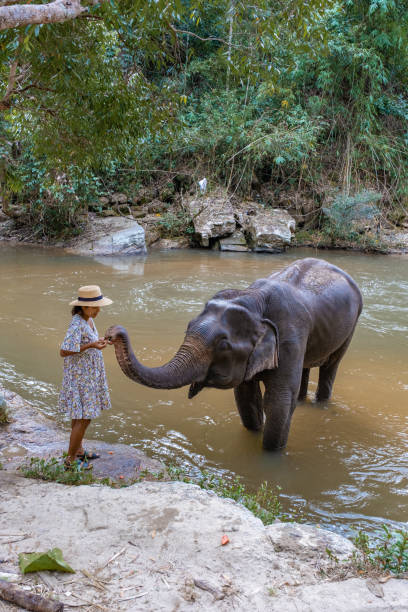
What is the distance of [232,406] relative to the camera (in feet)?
20.7

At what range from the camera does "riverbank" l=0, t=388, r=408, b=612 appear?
2.51 metres

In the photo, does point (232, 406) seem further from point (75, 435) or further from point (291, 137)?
point (291, 137)

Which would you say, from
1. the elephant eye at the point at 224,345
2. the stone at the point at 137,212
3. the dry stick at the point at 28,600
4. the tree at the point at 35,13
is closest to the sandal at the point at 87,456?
the elephant eye at the point at 224,345

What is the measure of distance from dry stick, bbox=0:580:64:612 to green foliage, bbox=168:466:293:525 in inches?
62.5

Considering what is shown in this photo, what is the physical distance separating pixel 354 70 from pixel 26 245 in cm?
1285

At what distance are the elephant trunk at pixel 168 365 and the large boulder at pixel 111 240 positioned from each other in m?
12.7

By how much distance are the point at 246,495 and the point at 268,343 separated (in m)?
1.28

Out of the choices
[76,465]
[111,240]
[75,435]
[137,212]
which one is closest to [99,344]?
[75,435]

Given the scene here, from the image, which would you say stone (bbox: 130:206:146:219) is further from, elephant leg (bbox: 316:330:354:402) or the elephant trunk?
the elephant trunk

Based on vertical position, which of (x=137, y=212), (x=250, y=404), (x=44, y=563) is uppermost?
(x=137, y=212)

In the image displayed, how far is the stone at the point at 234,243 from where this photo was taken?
702 inches

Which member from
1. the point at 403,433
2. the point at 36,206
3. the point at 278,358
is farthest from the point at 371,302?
the point at 36,206

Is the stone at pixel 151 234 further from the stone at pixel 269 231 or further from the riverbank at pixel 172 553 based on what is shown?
the riverbank at pixel 172 553

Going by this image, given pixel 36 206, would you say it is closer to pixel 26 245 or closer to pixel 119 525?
pixel 26 245
